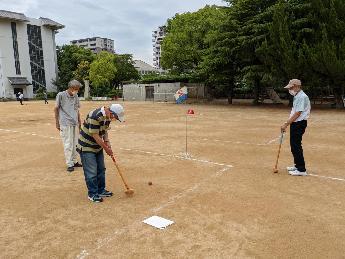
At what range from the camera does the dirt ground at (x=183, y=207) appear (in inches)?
156

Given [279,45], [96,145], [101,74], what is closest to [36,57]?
[101,74]

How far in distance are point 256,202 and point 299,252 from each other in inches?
62.6

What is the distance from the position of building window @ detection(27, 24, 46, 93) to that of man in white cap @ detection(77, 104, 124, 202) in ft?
200

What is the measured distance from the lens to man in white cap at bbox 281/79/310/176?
6.55 m

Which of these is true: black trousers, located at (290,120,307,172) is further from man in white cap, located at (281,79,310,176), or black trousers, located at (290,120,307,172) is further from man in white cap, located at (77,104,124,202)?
man in white cap, located at (77,104,124,202)

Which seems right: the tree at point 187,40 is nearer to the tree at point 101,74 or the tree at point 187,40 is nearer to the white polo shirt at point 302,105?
the tree at point 101,74

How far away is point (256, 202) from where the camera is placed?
212 inches

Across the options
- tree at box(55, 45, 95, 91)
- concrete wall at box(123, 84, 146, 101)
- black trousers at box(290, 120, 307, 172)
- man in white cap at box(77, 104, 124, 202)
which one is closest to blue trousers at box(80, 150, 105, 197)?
man in white cap at box(77, 104, 124, 202)

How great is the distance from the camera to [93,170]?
5.41m

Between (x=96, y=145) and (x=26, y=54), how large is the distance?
60.7 m

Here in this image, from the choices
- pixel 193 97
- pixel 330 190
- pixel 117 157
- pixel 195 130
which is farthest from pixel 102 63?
pixel 330 190

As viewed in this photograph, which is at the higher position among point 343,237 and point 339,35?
point 339,35

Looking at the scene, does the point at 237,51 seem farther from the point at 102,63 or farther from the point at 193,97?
the point at 102,63

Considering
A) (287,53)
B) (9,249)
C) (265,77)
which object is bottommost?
(9,249)
